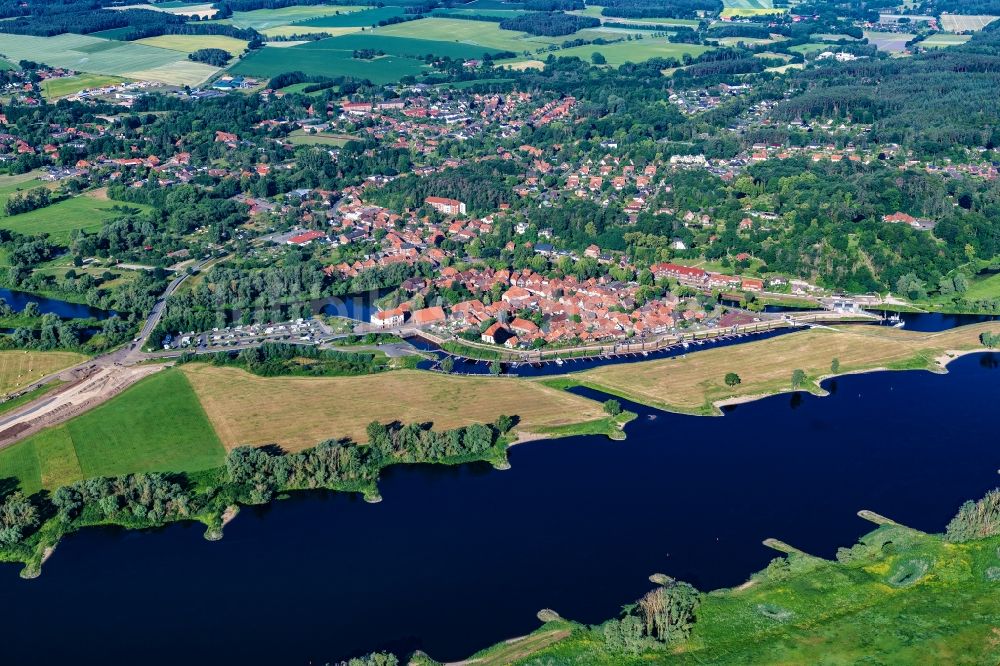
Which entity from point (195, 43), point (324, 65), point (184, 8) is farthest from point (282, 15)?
point (324, 65)

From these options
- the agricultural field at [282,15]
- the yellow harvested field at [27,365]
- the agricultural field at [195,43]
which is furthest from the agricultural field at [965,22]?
the yellow harvested field at [27,365]

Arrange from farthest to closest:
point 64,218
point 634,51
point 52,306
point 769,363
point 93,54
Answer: point 634,51, point 93,54, point 64,218, point 52,306, point 769,363

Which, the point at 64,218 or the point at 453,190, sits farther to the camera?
the point at 453,190

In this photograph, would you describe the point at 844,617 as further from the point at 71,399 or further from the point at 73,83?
the point at 73,83

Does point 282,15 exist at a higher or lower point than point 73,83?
higher

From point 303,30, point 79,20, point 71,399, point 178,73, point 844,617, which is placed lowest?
point 844,617

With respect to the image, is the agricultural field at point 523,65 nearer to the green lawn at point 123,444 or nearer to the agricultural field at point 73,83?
the agricultural field at point 73,83

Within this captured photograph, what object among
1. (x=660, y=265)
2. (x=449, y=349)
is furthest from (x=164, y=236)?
(x=660, y=265)
